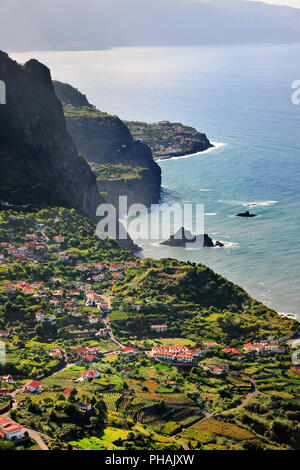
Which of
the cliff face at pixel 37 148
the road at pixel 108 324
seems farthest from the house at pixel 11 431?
the cliff face at pixel 37 148

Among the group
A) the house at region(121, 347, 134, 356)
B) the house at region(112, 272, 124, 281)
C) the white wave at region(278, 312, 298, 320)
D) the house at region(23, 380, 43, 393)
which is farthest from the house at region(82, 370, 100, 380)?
the white wave at region(278, 312, 298, 320)

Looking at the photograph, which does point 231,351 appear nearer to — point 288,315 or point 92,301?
point 288,315

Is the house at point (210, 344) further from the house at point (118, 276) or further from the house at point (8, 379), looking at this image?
the house at point (8, 379)

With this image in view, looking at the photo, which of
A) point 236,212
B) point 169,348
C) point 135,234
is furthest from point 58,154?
point 169,348

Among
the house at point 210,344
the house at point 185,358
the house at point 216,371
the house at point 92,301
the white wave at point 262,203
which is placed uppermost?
the white wave at point 262,203

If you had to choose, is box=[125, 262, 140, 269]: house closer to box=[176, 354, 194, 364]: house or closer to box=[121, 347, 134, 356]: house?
box=[121, 347, 134, 356]: house

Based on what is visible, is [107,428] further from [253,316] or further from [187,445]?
[253,316]

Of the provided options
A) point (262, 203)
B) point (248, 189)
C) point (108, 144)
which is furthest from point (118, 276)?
point (108, 144)
